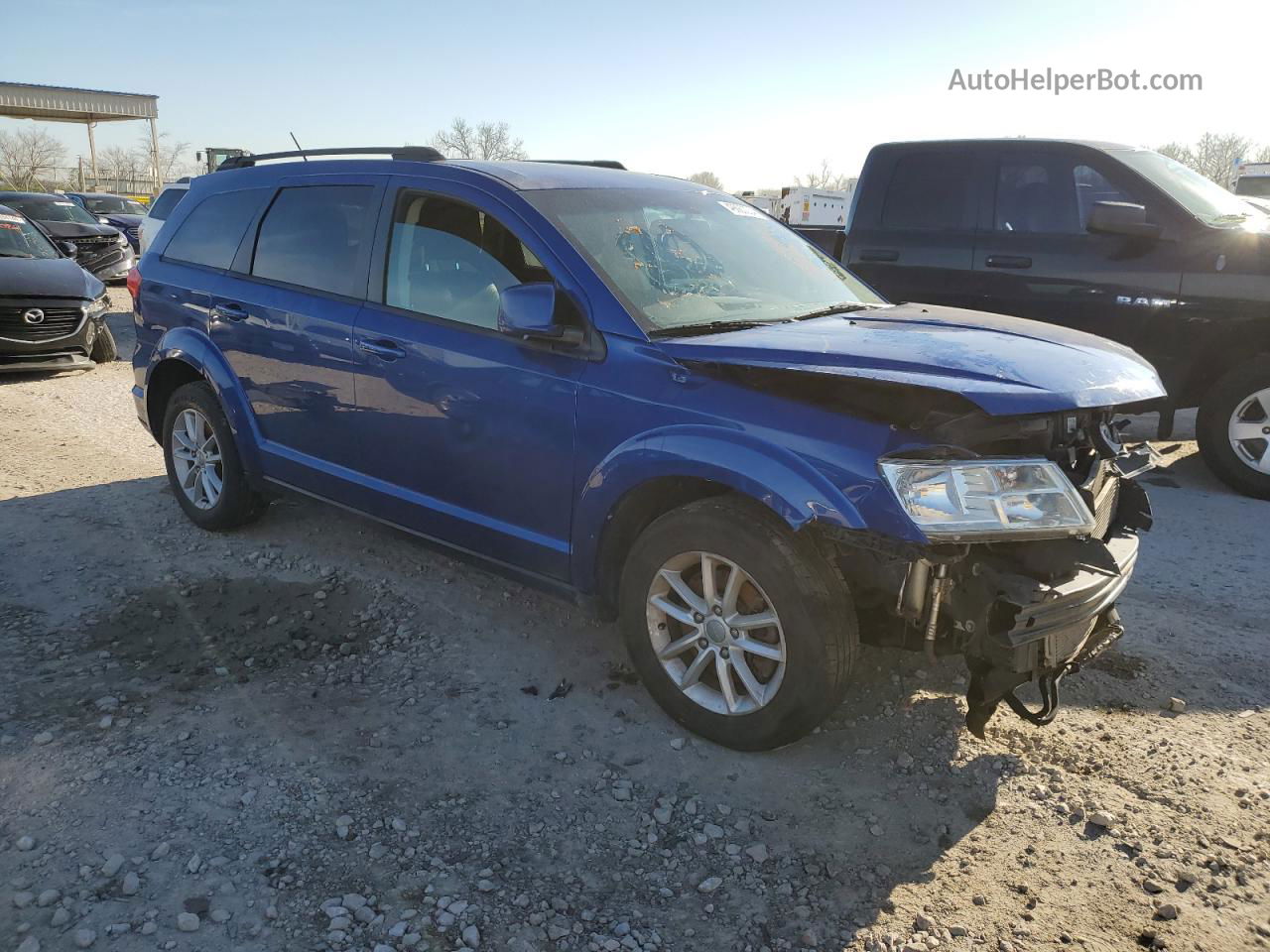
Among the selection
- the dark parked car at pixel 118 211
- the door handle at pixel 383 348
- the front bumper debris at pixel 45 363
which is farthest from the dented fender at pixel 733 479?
the dark parked car at pixel 118 211

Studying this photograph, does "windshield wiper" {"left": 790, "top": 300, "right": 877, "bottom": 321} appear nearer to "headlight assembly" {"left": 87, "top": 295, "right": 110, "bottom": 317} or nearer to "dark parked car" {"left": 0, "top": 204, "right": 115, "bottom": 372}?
"dark parked car" {"left": 0, "top": 204, "right": 115, "bottom": 372}

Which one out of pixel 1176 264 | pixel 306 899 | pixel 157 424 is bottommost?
pixel 306 899

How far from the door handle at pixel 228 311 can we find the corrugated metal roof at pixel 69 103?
149 ft

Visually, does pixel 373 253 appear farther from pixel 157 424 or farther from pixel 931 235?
pixel 931 235

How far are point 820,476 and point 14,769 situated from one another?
2.66 meters

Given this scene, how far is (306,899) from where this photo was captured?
240 centimetres

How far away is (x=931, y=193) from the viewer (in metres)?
6.65

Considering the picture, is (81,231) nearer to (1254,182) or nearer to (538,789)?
(538,789)

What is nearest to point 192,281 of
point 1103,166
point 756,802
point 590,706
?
point 590,706

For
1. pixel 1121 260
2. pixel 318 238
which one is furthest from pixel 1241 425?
pixel 318 238

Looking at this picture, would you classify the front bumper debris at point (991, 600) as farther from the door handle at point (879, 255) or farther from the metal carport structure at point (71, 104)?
the metal carport structure at point (71, 104)

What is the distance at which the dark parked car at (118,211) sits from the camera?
21.6m

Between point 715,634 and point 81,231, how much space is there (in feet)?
58.9

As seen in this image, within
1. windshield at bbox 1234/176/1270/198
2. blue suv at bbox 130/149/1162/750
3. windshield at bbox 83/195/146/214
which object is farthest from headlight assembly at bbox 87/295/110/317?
windshield at bbox 1234/176/1270/198
